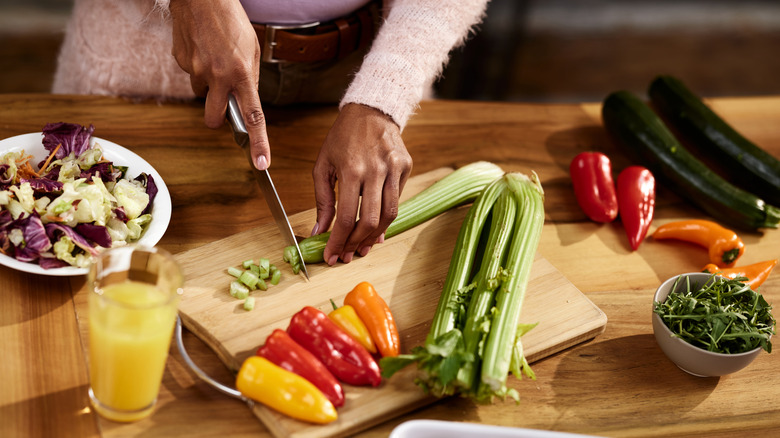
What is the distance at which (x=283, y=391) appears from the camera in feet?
5.32

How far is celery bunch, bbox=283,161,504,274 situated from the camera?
228 cm

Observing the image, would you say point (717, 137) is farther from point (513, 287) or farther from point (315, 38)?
point (315, 38)

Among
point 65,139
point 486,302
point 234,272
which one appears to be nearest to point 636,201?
point 486,302

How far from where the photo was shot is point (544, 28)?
6.53 m

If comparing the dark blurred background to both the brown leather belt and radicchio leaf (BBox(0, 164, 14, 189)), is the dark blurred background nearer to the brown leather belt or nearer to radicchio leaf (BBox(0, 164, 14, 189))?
the brown leather belt

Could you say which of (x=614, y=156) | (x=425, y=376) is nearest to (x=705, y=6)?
(x=614, y=156)

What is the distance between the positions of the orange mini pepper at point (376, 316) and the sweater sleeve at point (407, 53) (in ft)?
1.98

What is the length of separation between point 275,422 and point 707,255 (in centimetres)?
168

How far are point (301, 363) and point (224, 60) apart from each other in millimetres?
904

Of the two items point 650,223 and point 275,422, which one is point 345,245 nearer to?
point 275,422

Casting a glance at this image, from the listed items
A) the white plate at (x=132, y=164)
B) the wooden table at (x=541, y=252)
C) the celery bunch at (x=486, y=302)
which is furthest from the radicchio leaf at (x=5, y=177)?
the celery bunch at (x=486, y=302)

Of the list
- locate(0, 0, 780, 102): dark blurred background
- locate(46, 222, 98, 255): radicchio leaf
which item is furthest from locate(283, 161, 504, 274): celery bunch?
locate(0, 0, 780, 102): dark blurred background

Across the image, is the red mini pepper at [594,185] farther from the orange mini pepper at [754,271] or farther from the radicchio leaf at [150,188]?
the radicchio leaf at [150,188]

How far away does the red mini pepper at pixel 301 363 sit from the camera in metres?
1.67
